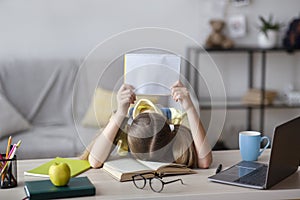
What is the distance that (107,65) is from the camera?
181 cm

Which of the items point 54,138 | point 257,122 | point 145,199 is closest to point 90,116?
point 145,199

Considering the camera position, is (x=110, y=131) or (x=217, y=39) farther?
(x=217, y=39)

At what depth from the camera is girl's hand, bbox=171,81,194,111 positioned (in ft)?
6.22

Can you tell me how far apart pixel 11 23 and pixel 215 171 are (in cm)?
237

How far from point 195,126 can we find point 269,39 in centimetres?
240

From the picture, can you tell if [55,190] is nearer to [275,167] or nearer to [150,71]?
[150,71]

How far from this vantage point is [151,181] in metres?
1.78

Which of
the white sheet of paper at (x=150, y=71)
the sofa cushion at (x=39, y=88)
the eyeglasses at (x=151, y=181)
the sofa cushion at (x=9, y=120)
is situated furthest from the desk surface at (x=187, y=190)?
the sofa cushion at (x=39, y=88)

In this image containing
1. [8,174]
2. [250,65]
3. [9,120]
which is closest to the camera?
[8,174]

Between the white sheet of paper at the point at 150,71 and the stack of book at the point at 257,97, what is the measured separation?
2.39 metres

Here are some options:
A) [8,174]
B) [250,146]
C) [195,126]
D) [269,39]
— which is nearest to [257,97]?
[269,39]

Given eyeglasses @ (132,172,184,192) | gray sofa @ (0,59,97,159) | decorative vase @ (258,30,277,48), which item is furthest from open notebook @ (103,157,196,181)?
decorative vase @ (258,30,277,48)

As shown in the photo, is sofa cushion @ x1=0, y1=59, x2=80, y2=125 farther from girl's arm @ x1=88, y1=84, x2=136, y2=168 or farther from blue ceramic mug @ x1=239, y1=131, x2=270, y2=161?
→ blue ceramic mug @ x1=239, y1=131, x2=270, y2=161

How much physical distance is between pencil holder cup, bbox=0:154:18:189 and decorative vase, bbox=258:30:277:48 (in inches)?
111
